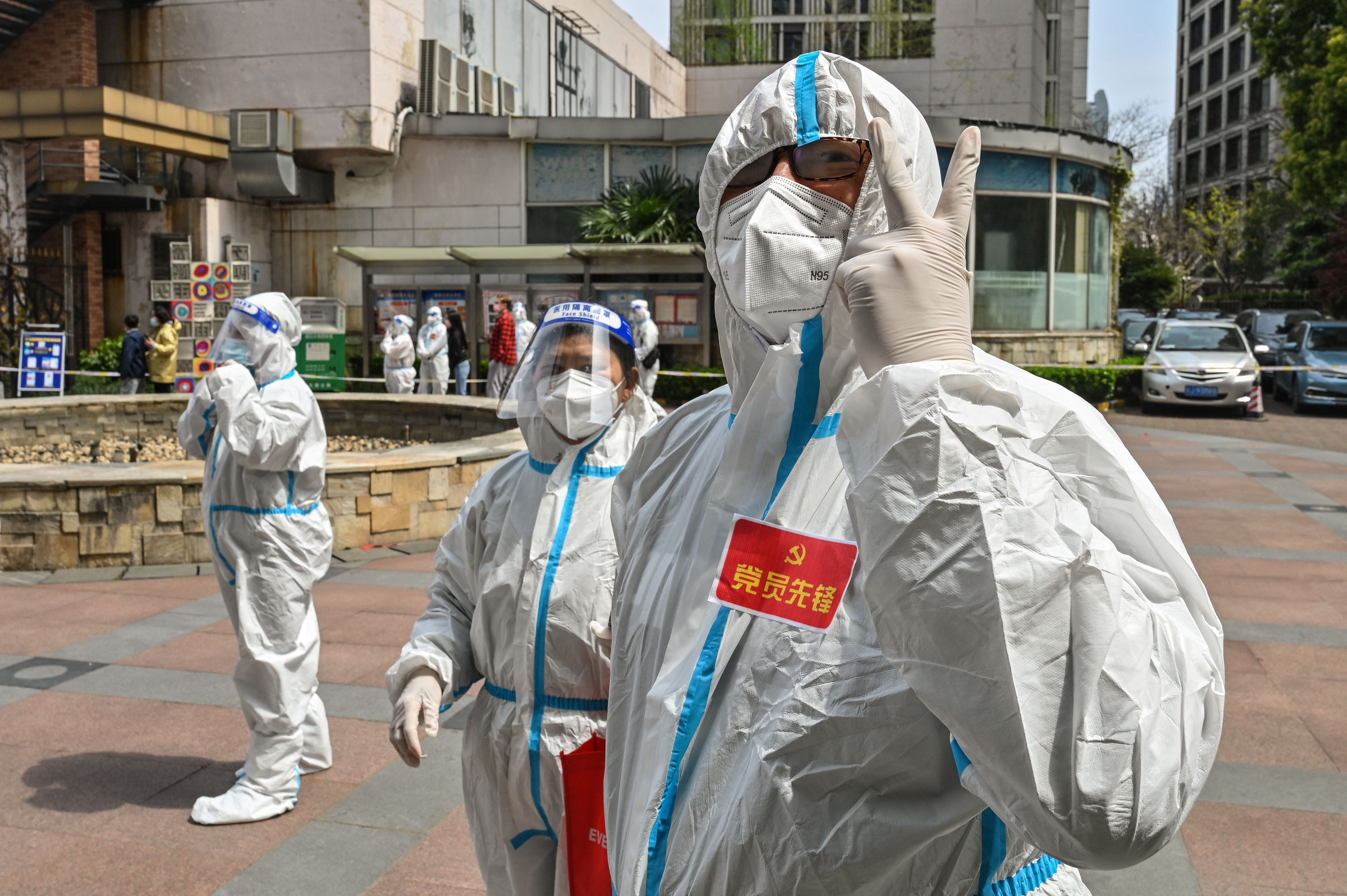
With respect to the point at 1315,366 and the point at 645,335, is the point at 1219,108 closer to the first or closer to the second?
the point at 1315,366

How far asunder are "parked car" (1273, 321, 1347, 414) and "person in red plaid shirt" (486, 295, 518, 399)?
13608mm

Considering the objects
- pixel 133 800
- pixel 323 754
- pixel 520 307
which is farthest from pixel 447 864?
pixel 520 307

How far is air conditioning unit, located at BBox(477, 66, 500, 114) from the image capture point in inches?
999

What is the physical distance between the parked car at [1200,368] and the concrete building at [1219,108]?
142 ft

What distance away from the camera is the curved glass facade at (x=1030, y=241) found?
22562 millimetres

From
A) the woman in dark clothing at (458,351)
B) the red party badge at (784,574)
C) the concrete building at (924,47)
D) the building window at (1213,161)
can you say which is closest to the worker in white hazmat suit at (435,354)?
the woman in dark clothing at (458,351)

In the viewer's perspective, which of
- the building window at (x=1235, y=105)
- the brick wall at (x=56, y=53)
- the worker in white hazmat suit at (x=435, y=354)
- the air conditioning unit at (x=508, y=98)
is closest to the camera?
the worker in white hazmat suit at (x=435, y=354)

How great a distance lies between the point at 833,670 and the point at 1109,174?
2572cm

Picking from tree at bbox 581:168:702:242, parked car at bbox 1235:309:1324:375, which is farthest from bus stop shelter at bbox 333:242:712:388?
parked car at bbox 1235:309:1324:375

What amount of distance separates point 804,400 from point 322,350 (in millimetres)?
20996

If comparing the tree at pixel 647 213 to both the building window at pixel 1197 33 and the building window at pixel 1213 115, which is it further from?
the building window at pixel 1197 33

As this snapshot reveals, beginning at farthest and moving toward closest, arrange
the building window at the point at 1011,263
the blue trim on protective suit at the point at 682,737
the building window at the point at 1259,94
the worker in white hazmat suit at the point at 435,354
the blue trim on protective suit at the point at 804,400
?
the building window at the point at 1259,94
the building window at the point at 1011,263
the worker in white hazmat suit at the point at 435,354
the blue trim on protective suit at the point at 804,400
the blue trim on protective suit at the point at 682,737

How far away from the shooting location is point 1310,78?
23.7 m

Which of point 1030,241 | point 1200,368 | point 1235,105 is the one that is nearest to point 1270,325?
point 1030,241
